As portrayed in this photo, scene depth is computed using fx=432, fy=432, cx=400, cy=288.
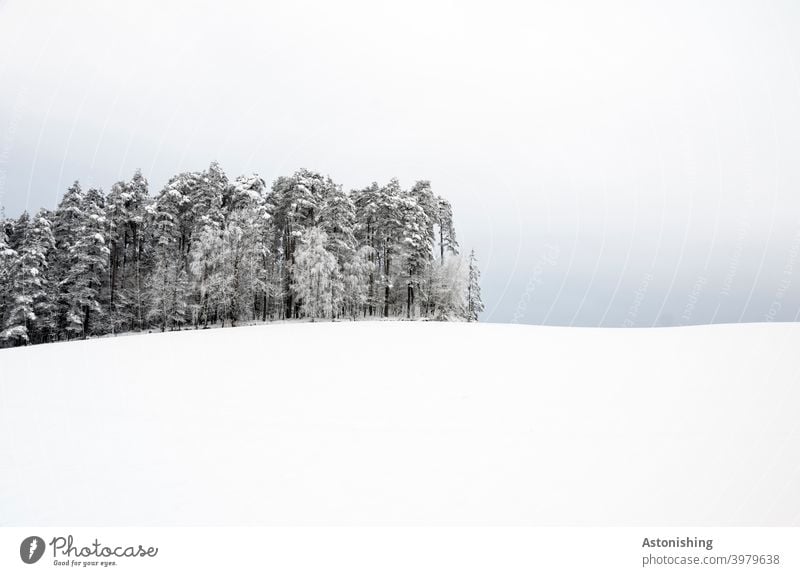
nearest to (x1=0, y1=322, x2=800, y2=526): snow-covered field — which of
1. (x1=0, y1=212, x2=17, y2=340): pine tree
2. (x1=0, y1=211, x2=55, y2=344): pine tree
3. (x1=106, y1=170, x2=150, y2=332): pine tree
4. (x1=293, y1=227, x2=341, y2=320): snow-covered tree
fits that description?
(x1=293, y1=227, x2=341, y2=320): snow-covered tree

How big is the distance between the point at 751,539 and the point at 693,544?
710 millimetres

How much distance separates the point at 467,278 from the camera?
37.2 metres

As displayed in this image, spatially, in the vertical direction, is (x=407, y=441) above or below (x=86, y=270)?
below

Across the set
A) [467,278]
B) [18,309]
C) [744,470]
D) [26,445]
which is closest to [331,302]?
[467,278]

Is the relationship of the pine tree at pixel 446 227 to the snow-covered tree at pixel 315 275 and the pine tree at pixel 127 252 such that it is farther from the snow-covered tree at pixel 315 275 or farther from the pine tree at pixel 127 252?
the pine tree at pixel 127 252

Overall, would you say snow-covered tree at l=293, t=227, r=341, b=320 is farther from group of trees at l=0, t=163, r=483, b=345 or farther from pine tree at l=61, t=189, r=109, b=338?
pine tree at l=61, t=189, r=109, b=338

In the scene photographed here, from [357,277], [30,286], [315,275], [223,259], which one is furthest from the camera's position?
[357,277]

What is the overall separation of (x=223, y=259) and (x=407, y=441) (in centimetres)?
2885

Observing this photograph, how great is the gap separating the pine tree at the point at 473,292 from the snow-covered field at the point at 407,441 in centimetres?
2496

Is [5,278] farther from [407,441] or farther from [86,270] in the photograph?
[407,441]

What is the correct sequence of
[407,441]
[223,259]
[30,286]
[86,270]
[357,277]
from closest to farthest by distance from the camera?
[407,441] → [223,259] → [30,286] → [86,270] → [357,277]

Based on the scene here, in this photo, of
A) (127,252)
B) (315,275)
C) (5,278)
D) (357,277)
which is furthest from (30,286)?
(357,277)

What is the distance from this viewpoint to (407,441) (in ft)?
20.7

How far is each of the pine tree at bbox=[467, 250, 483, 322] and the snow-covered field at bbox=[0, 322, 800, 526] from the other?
25.0 metres
